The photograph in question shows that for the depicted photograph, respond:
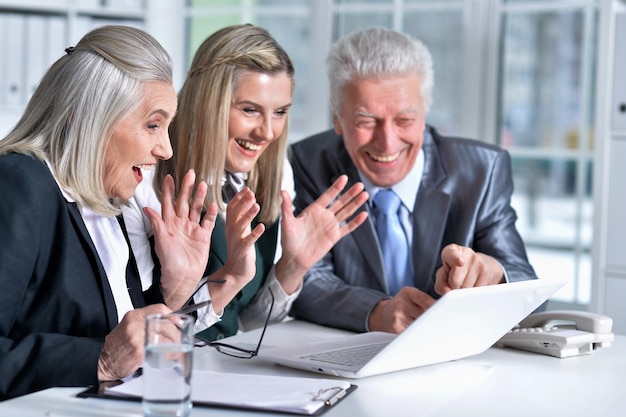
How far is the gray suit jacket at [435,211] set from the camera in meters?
2.54

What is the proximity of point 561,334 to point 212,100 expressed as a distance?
1.00 metres

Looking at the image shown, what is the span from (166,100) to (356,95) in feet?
2.70

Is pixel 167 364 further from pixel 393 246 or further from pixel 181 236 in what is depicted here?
pixel 393 246

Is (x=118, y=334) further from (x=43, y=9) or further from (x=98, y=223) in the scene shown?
(x=43, y=9)

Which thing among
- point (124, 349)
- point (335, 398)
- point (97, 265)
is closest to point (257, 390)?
point (335, 398)

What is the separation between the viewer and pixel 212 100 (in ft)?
7.54

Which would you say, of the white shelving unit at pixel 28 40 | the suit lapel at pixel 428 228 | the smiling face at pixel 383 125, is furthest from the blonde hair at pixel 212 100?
the white shelving unit at pixel 28 40

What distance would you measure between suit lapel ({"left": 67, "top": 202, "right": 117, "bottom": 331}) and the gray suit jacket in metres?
0.68

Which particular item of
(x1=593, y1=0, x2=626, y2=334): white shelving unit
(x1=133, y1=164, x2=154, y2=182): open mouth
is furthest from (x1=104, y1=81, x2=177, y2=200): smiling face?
(x1=593, y1=0, x2=626, y2=334): white shelving unit

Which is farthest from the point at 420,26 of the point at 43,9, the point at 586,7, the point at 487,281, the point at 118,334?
the point at 118,334

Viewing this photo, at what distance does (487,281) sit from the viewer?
2.24m

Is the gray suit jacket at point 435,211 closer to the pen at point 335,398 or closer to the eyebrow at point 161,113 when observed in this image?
the eyebrow at point 161,113

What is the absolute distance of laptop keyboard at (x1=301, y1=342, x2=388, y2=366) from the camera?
1751 mm

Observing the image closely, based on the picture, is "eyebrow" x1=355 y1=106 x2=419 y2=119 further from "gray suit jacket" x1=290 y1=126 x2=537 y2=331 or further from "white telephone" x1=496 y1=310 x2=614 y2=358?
"white telephone" x1=496 y1=310 x2=614 y2=358
